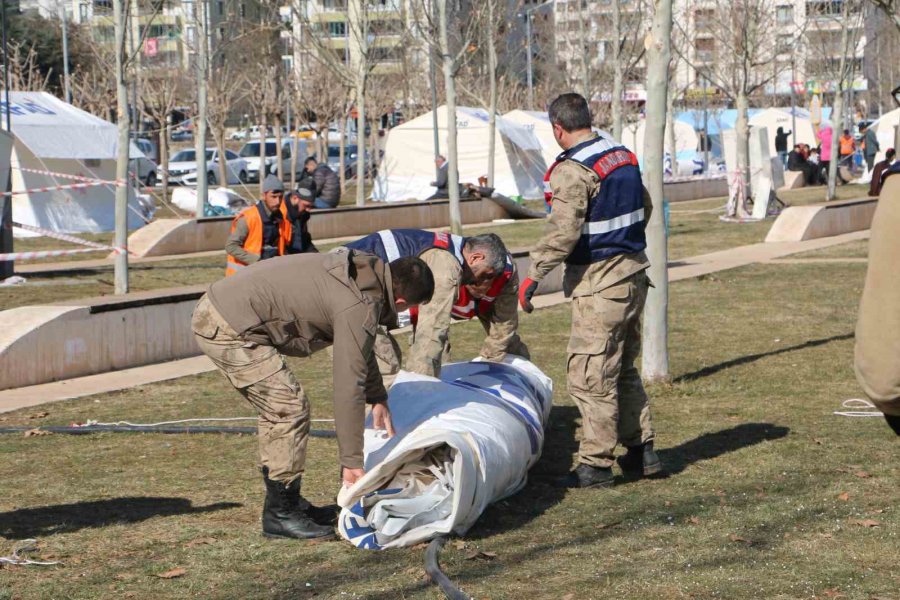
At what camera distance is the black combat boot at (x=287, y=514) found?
596 cm

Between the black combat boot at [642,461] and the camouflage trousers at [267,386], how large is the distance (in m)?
2.11

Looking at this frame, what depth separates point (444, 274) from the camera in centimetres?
715

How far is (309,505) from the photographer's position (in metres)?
6.21

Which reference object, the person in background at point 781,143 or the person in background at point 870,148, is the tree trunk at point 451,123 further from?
the person in background at point 781,143

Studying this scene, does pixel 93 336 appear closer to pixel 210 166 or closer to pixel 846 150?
pixel 210 166

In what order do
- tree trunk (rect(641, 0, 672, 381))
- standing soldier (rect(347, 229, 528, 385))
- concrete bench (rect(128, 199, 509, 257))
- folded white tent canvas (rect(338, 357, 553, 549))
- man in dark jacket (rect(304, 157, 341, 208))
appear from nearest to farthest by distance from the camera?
folded white tent canvas (rect(338, 357, 553, 549)), standing soldier (rect(347, 229, 528, 385)), tree trunk (rect(641, 0, 672, 381)), concrete bench (rect(128, 199, 509, 257)), man in dark jacket (rect(304, 157, 341, 208))

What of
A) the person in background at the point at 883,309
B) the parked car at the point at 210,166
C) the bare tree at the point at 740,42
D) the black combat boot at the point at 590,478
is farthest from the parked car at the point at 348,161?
the person in background at the point at 883,309

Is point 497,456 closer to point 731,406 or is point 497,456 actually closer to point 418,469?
point 418,469

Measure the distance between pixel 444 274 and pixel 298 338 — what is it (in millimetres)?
1487

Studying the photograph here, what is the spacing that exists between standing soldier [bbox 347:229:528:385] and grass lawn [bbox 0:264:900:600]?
902 mm

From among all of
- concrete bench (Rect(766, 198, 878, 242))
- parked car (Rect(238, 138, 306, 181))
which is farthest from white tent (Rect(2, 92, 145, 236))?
parked car (Rect(238, 138, 306, 181))

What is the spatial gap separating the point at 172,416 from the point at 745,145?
74.2 ft

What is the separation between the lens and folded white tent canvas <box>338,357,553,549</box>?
228 inches

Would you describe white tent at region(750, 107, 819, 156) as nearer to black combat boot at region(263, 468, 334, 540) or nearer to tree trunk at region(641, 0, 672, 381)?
tree trunk at region(641, 0, 672, 381)
